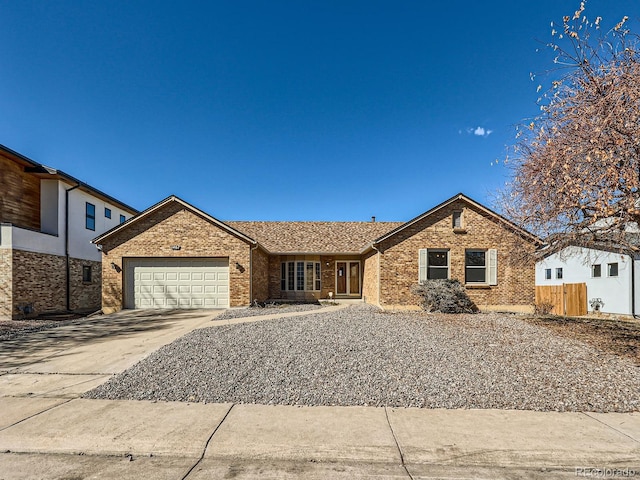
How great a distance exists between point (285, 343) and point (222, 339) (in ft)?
5.52

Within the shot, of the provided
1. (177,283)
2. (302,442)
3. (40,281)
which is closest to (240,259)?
(177,283)

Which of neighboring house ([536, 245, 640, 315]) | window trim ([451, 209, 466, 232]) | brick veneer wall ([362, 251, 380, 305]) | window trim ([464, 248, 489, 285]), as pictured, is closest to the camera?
window trim ([464, 248, 489, 285])

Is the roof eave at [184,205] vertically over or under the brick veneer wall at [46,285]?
over

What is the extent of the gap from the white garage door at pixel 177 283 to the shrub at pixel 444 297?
341 inches

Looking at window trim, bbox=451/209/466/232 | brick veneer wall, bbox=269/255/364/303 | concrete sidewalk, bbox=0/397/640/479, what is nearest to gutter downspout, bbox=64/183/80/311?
brick veneer wall, bbox=269/255/364/303

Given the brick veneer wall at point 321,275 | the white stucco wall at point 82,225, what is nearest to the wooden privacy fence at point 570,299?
the brick veneer wall at point 321,275

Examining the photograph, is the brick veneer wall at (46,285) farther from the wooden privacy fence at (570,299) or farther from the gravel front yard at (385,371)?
the wooden privacy fence at (570,299)

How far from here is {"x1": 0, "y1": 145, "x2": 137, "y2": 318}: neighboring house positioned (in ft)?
40.1

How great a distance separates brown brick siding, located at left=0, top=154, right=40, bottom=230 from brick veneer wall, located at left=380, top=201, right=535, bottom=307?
53.6ft

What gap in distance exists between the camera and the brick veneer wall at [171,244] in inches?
542

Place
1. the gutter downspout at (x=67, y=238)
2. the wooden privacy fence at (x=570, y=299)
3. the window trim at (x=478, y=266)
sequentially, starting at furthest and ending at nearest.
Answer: the wooden privacy fence at (x=570, y=299) → the gutter downspout at (x=67, y=238) → the window trim at (x=478, y=266)

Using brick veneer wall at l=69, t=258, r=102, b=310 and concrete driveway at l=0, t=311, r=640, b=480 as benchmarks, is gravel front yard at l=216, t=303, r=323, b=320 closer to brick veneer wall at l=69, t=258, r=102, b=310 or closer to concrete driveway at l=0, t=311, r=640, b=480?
concrete driveway at l=0, t=311, r=640, b=480

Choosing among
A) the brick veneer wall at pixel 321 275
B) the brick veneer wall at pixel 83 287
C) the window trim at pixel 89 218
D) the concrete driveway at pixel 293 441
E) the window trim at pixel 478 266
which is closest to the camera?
the concrete driveway at pixel 293 441

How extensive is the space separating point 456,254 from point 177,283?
12.6 meters
